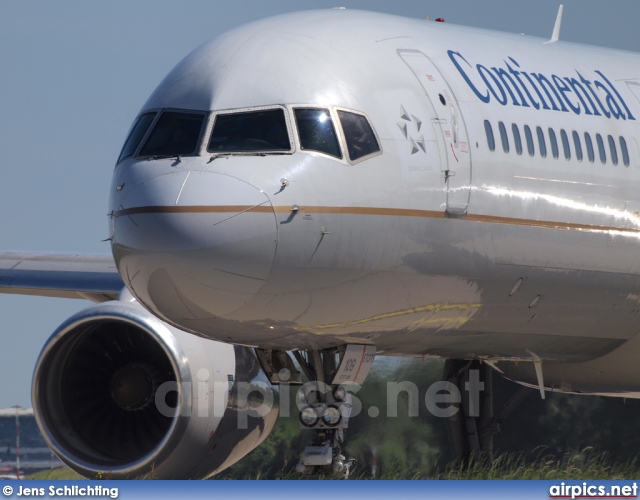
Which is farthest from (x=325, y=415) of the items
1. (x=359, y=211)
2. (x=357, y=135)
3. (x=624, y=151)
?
(x=624, y=151)

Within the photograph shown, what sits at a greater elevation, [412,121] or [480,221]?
[412,121]

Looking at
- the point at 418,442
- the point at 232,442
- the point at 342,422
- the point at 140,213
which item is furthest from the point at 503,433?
the point at 140,213

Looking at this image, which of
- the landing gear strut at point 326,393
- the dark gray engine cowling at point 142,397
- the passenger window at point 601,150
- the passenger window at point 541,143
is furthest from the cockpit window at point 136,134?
the passenger window at point 601,150

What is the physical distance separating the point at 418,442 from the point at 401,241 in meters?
8.21

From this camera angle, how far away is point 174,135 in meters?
12.1

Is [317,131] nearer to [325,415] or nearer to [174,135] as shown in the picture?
[174,135]

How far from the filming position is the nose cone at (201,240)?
11.3 meters

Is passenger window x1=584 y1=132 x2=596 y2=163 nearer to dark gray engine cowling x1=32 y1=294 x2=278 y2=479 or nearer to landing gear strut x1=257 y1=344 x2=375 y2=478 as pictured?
landing gear strut x1=257 y1=344 x2=375 y2=478

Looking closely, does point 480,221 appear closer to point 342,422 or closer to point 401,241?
point 401,241

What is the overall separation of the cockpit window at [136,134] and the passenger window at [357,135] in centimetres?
149

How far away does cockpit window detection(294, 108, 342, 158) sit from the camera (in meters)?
11.9

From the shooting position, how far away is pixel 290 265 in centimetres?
1159

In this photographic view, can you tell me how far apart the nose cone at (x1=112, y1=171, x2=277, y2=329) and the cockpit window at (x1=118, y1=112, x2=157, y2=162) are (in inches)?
29.3

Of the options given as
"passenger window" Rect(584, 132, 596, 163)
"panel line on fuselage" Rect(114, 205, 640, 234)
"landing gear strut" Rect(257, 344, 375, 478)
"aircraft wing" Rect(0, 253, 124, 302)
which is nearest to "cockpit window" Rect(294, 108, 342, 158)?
"panel line on fuselage" Rect(114, 205, 640, 234)
